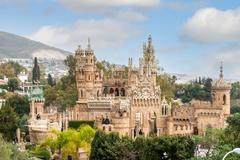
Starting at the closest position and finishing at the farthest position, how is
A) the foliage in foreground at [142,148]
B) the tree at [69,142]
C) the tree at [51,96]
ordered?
the foliage in foreground at [142,148] < the tree at [69,142] < the tree at [51,96]

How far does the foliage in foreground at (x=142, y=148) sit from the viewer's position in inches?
2047

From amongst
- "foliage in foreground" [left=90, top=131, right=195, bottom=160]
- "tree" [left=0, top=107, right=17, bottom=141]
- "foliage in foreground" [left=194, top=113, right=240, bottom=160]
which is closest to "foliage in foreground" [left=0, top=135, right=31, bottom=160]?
"foliage in foreground" [left=90, top=131, right=195, bottom=160]

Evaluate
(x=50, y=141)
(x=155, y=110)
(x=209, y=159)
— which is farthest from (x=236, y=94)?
(x=209, y=159)

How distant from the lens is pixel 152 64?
77.4m

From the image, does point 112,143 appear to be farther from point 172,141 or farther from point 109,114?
point 109,114

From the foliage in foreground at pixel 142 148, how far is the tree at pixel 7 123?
586 inches

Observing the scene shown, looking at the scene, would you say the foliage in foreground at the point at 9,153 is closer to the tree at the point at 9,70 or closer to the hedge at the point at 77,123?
the hedge at the point at 77,123

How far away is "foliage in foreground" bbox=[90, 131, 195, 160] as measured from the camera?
52.0 m

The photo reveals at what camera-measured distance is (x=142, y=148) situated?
53.2m

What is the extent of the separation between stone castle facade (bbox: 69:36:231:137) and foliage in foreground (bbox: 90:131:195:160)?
13362 mm

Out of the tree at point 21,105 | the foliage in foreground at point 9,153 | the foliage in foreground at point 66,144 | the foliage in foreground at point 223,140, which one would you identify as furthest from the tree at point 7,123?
the tree at point 21,105

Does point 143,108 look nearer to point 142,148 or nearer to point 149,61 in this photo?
point 149,61

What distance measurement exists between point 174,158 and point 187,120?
66.2 ft

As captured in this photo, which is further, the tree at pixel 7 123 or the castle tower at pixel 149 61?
the castle tower at pixel 149 61
